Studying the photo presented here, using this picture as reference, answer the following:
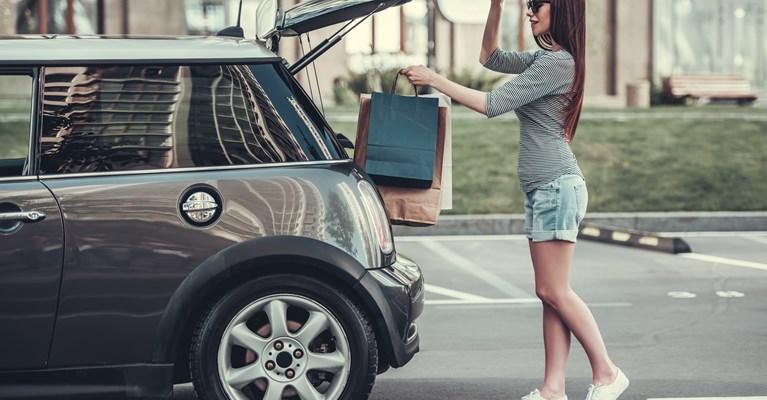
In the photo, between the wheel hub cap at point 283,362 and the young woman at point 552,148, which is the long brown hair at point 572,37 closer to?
the young woman at point 552,148

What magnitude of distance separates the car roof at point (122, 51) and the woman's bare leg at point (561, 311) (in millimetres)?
1338

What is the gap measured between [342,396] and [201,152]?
1038mm

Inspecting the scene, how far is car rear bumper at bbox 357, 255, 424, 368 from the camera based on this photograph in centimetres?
461

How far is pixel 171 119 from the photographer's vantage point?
457cm

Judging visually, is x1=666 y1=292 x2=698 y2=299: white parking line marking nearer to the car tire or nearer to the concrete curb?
the concrete curb

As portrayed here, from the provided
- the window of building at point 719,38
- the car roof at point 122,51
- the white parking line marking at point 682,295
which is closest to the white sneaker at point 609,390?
the car roof at point 122,51

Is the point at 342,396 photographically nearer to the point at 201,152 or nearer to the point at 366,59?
the point at 201,152

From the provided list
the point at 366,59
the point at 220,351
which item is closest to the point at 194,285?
the point at 220,351

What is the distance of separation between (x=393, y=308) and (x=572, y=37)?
127cm

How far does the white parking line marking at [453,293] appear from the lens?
8.55 meters

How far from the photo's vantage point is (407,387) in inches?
227

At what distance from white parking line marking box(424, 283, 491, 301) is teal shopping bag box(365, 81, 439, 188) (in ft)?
12.3

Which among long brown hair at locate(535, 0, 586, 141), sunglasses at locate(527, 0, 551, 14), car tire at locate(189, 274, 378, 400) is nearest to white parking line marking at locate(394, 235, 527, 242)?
long brown hair at locate(535, 0, 586, 141)

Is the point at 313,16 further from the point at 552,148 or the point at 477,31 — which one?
the point at 477,31
